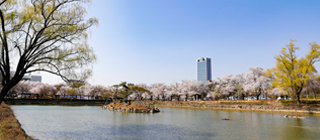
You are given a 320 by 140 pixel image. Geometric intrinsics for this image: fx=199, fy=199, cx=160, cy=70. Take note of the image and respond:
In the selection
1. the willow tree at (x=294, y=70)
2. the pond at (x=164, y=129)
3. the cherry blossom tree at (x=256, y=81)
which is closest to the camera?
the pond at (x=164, y=129)

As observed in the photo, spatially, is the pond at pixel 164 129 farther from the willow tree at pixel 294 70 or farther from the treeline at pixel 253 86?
the willow tree at pixel 294 70

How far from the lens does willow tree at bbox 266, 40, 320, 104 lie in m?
31.8

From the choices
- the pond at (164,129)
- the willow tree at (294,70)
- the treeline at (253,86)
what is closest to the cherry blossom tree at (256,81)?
the treeline at (253,86)

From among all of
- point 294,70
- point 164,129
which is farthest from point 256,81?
point 164,129

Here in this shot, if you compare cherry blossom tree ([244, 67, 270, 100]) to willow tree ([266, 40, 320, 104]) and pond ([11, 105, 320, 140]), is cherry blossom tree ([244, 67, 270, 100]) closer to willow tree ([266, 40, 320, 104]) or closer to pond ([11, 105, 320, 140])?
willow tree ([266, 40, 320, 104])

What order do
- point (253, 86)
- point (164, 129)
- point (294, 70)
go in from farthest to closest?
point (253, 86) → point (294, 70) → point (164, 129)

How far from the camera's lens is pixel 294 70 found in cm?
3244

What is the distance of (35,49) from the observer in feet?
31.9

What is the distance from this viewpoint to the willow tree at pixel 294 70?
1253 inches

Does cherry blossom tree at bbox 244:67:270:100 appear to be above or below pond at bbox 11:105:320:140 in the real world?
above

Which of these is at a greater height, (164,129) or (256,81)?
(256,81)

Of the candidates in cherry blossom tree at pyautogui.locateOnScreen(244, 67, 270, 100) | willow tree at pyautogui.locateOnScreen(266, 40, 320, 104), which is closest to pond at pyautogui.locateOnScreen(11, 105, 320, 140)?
willow tree at pyautogui.locateOnScreen(266, 40, 320, 104)

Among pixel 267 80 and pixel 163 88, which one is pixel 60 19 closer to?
pixel 267 80

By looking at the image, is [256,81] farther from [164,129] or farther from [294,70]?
[164,129]
